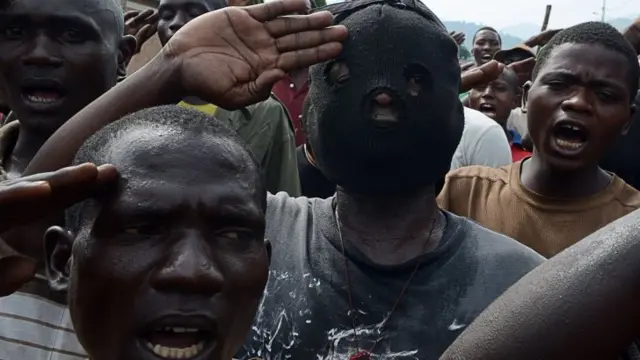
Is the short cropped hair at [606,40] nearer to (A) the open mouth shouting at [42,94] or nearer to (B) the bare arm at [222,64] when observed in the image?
(B) the bare arm at [222,64]

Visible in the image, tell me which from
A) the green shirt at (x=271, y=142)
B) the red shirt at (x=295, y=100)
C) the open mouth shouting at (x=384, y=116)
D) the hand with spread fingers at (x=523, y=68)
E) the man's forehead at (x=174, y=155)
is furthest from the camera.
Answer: the hand with spread fingers at (x=523, y=68)

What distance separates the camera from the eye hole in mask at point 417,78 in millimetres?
2371

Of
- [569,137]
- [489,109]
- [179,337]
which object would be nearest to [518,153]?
[489,109]

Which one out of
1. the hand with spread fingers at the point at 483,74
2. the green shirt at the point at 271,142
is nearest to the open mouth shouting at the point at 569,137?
the hand with spread fingers at the point at 483,74

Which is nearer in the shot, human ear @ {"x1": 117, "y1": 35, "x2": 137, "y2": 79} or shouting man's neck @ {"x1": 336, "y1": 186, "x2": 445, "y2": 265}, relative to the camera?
shouting man's neck @ {"x1": 336, "y1": 186, "x2": 445, "y2": 265}

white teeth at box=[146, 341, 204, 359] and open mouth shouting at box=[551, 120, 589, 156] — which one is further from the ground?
white teeth at box=[146, 341, 204, 359]

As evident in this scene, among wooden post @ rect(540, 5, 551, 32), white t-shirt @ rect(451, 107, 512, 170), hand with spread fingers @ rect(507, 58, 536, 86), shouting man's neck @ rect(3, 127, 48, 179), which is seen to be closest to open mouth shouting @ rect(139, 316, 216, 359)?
shouting man's neck @ rect(3, 127, 48, 179)

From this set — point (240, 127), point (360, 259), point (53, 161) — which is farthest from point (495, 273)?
point (240, 127)

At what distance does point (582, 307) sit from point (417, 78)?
1.20 metres

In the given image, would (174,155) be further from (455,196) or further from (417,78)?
(455,196)

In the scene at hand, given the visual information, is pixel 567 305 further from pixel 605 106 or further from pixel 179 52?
pixel 605 106

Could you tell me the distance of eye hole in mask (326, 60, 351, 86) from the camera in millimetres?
2402

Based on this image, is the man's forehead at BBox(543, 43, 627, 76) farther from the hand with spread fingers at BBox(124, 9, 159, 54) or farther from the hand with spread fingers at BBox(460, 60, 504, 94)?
the hand with spread fingers at BBox(124, 9, 159, 54)

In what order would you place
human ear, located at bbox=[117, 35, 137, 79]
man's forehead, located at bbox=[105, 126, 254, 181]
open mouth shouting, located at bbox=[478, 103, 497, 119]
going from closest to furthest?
man's forehead, located at bbox=[105, 126, 254, 181] → human ear, located at bbox=[117, 35, 137, 79] → open mouth shouting, located at bbox=[478, 103, 497, 119]
